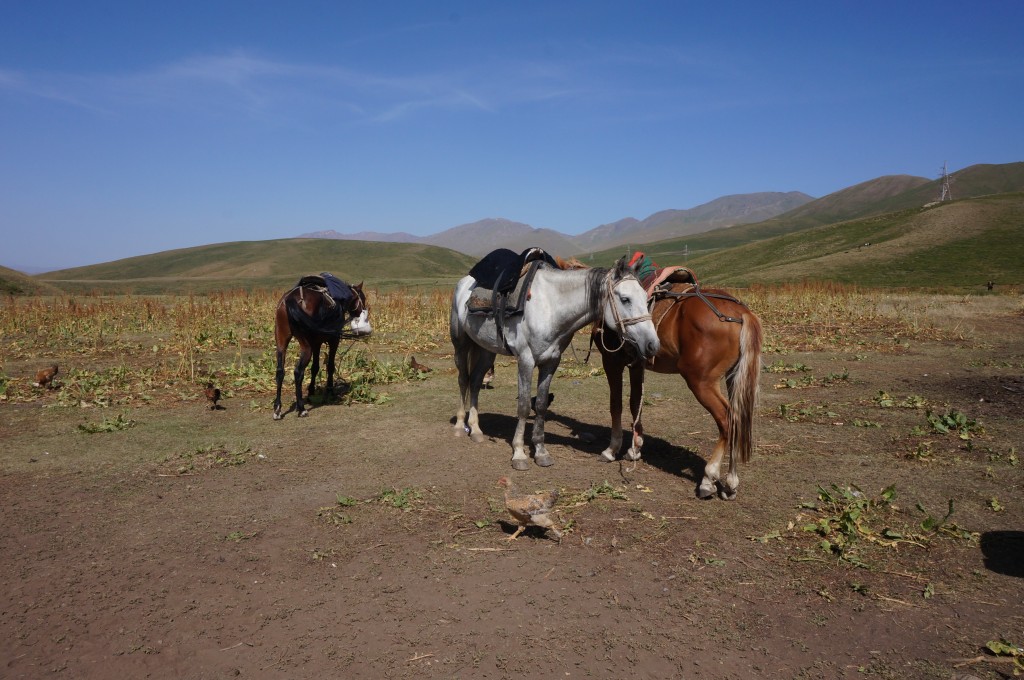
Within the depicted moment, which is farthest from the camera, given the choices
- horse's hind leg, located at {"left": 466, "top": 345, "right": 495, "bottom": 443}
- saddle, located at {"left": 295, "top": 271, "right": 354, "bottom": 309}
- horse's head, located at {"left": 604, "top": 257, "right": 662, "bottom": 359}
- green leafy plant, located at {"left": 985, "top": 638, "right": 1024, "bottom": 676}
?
saddle, located at {"left": 295, "top": 271, "right": 354, "bottom": 309}

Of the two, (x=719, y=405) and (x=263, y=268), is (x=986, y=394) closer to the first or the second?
(x=719, y=405)

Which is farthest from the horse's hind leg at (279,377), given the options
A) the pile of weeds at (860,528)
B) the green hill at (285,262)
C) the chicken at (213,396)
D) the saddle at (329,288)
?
the green hill at (285,262)

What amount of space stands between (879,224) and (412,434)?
2628 inches

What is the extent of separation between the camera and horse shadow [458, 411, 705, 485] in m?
6.75

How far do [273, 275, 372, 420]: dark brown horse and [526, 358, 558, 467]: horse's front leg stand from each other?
13.5 ft

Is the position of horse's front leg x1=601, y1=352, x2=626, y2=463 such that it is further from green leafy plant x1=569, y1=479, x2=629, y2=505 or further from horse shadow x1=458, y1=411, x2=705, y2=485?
green leafy plant x1=569, y1=479, x2=629, y2=505

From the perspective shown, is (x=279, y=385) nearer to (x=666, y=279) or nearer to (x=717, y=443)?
(x=666, y=279)

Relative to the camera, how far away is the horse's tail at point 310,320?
900 cm

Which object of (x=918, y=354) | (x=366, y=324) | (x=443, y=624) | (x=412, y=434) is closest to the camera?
(x=443, y=624)

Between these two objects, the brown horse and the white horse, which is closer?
the brown horse

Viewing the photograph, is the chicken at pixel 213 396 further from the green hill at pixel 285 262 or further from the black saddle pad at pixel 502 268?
the green hill at pixel 285 262

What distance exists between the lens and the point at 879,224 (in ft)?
198

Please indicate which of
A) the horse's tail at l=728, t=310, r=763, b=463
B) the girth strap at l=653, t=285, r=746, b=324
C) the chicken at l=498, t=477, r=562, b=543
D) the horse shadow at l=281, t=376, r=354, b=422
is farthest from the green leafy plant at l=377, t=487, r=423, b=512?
the horse shadow at l=281, t=376, r=354, b=422

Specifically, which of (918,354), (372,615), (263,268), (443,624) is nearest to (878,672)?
(443,624)
